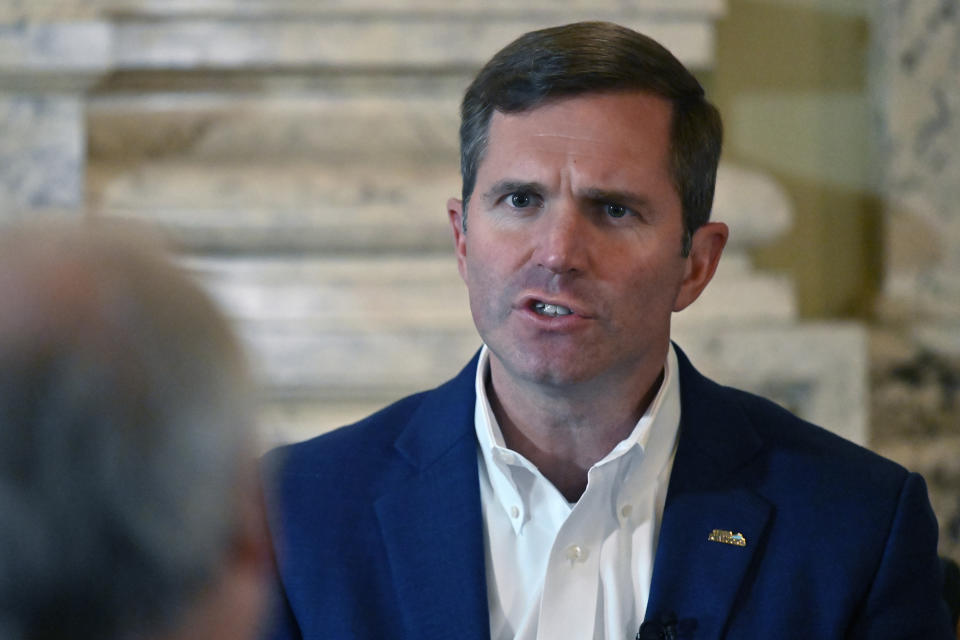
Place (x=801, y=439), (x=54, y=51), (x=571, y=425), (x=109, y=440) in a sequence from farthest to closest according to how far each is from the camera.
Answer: (x=54, y=51) → (x=801, y=439) → (x=571, y=425) → (x=109, y=440)

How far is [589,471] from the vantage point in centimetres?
220

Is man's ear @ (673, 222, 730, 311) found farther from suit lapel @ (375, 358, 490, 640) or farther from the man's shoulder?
suit lapel @ (375, 358, 490, 640)

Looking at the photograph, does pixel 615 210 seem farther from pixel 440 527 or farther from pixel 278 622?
pixel 278 622

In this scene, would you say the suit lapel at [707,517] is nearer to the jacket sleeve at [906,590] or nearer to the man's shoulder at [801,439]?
the man's shoulder at [801,439]

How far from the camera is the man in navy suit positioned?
2.16 m

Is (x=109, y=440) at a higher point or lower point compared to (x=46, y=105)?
higher

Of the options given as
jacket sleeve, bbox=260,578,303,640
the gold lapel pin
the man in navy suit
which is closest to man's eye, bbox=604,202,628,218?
the man in navy suit

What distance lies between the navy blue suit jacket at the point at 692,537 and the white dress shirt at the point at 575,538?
2.0 inches

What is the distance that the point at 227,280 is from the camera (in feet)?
12.5

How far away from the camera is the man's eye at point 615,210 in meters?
2.29

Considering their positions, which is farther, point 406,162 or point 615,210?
point 406,162

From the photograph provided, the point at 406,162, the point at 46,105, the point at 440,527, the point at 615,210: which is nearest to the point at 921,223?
the point at 406,162

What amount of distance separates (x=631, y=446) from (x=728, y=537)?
23 cm

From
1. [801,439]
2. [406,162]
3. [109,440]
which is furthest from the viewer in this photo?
[406,162]
